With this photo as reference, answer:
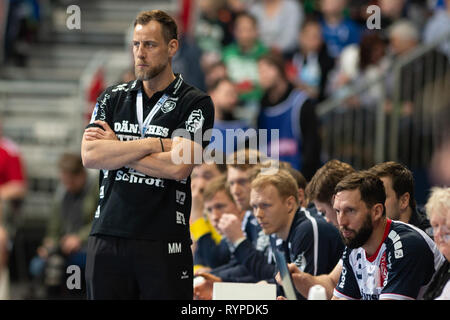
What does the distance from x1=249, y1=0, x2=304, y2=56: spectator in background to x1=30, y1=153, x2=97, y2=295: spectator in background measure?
3.48 m

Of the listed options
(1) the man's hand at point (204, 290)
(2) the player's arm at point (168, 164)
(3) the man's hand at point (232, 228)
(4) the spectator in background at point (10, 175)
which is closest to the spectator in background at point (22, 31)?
(4) the spectator in background at point (10, 175)

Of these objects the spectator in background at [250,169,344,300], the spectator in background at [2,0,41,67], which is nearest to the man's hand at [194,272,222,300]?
the spectator in background at [250,169,344,300]

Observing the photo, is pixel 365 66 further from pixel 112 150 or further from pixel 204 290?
pixel 112 150

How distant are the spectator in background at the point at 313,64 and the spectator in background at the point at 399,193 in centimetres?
608

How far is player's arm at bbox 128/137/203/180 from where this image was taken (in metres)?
5.31

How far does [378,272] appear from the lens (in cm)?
538

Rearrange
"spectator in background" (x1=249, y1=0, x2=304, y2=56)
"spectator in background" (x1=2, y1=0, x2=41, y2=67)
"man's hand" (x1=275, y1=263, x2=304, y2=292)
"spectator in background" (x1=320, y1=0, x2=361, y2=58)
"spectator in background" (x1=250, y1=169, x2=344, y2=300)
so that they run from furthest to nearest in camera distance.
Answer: "spectator in background" (x1=2, y1=0, x2=41, y2=67) < "spectator in background" (x1=249, y1=0, x2=304, y2=56) < "spectator in background" (x1=320, y1=0, x2=361, y2=58) < "spectator in background" (x1=250, y1=169, x2=344, y2=300) < "man's hand" (x1=275, y1=263, x2=304, y2=292)

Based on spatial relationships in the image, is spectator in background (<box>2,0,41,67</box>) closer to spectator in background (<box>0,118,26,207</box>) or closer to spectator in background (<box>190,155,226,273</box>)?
spectator in background (<box>0,118,26,207</box>)

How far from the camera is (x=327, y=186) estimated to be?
6008 mm

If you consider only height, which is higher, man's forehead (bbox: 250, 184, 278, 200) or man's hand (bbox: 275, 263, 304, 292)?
man's forehead (bbox: 250, 184, 278, 200)

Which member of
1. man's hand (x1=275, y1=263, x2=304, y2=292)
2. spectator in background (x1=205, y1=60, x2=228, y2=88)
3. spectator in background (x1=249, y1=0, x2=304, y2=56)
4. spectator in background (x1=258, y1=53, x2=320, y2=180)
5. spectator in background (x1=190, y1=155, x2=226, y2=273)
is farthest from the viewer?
spectator in background (x1=249, y1=0, x2=304, y2=56)

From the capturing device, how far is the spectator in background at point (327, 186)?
600 centimetres

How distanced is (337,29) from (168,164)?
25.2ft
